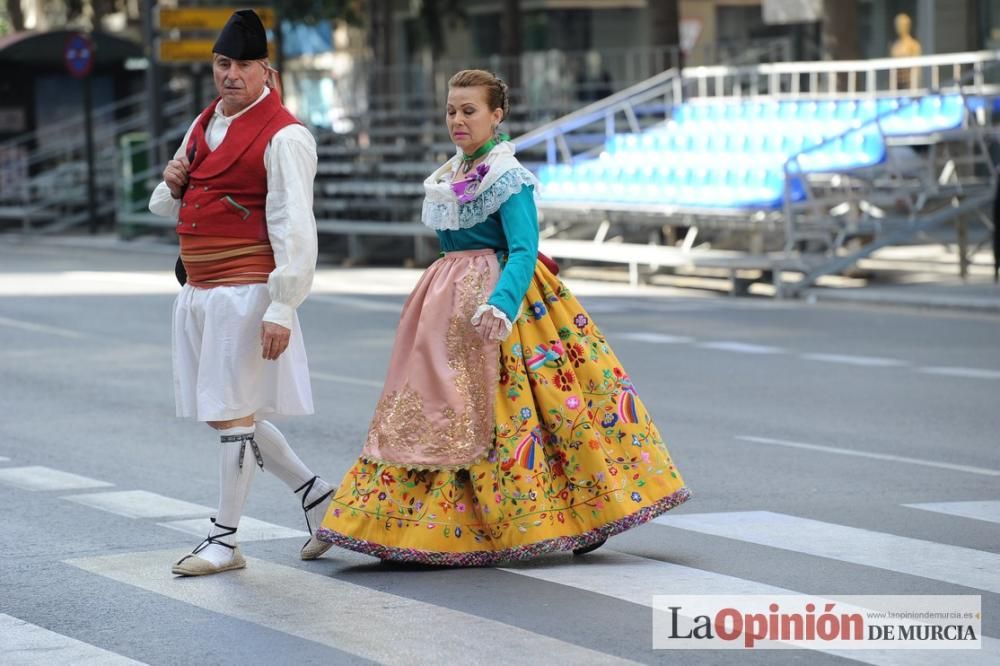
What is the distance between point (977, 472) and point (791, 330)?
23.4ft

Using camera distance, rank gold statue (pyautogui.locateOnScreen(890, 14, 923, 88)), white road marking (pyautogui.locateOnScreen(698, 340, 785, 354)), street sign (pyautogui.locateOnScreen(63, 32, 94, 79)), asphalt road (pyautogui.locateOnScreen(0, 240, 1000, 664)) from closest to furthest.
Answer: asphalt road (pyautogui.locateOnScreen(0, 240, 1000, 664)), white road marking (pyautogui.locateOnScreen(698, 340, 785, 354)), gold statue (pyautogui.locateOnScreen(890, 14, 923, 88)), street sign (pyautogui.locateOnScreen(63, 32, 94, 79))

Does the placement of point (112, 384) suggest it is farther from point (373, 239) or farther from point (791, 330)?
point (373, 239)

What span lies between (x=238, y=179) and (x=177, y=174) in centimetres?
27

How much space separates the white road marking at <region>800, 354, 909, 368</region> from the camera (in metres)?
13.9

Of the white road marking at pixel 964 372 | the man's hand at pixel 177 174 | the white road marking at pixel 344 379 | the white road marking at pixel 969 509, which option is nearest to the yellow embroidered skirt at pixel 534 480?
the man's hand at pixel 177 174

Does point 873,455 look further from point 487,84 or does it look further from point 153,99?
point 153,99

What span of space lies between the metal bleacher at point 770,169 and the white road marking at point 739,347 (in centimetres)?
434

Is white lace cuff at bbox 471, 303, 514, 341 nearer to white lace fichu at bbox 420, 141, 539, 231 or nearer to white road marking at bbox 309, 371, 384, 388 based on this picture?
white lace fichu at bbox 420, 141, 539, 231

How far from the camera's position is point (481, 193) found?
272 inches

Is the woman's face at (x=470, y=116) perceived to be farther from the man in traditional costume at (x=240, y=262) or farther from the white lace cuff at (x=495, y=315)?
the white lace cuff at (x=495, y=315)

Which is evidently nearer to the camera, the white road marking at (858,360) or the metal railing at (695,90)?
the white road marking at (858,360)

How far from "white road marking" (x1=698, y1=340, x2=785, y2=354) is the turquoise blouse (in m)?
8.02

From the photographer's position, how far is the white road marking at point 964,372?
43.3ft

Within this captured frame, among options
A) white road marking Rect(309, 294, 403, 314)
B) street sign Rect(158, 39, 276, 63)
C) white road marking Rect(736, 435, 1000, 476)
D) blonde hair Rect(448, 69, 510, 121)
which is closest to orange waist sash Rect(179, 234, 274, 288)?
blonde hair Rect(448, 69, 510, 121)
